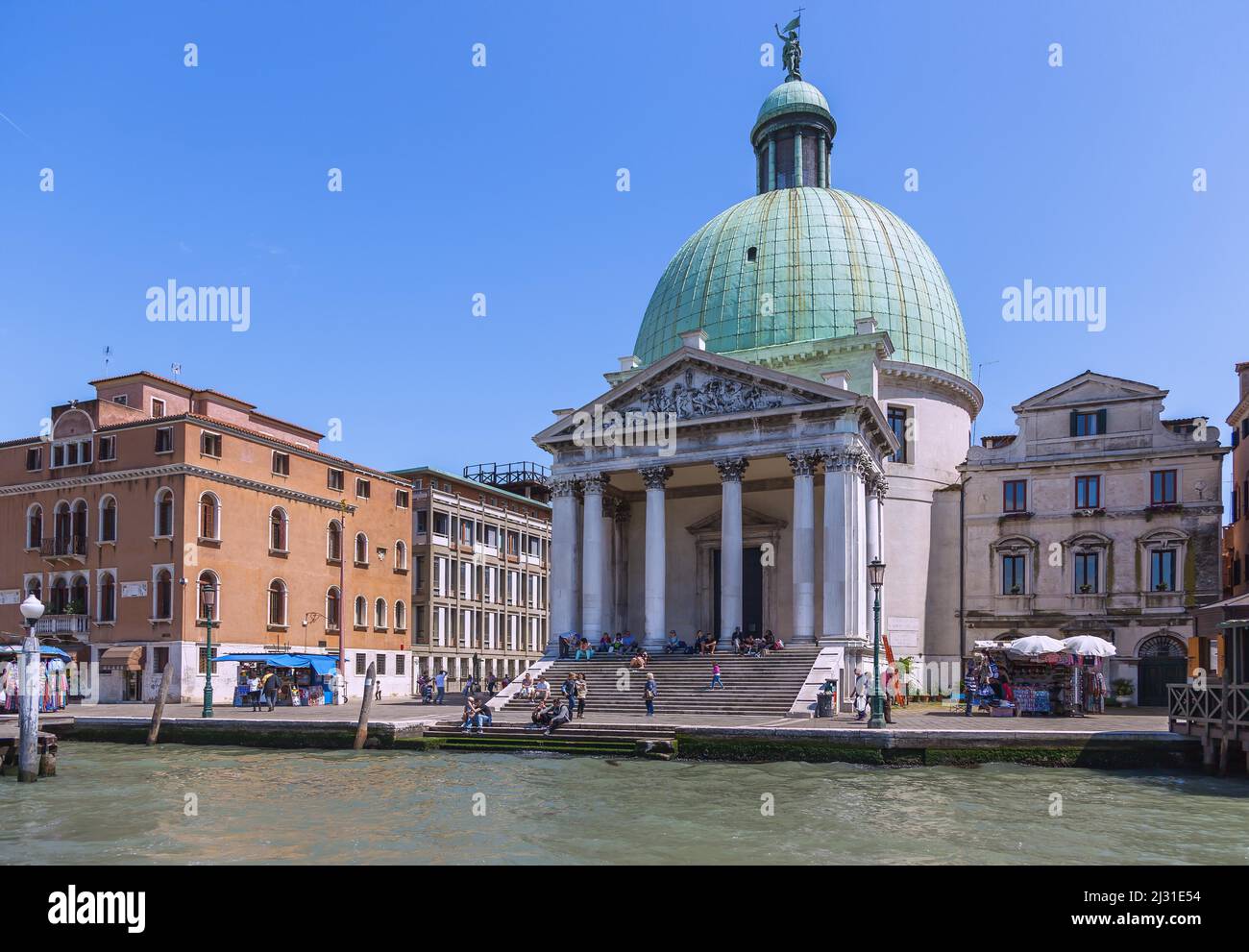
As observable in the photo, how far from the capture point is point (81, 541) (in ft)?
148

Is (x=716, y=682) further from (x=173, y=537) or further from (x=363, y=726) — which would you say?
(x=173, y=537)

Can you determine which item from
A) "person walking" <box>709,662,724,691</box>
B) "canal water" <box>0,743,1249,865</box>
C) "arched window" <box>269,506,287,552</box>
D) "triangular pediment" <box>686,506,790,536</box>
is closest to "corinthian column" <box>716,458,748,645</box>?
"person walking" <box>709,662,724,691</box>

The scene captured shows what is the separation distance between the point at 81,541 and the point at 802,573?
2839cm

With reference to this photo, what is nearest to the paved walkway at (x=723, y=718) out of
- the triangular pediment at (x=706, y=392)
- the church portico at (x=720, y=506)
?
the church portico at (x=720, y=506)

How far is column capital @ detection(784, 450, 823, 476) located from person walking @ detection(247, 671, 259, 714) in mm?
19139

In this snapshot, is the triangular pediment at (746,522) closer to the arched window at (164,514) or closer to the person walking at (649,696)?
the person walking at (649,696)

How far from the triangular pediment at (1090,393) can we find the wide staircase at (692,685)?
13.7 meters

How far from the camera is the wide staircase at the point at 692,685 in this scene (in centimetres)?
3222

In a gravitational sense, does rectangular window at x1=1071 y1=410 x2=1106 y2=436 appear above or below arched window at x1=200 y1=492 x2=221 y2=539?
above

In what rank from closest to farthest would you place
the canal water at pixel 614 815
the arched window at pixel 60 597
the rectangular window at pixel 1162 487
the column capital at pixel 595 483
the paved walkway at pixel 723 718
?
the canal water at pixel 614 815
the paved walkway at pixel 723 718
the rectangular window at pixel 1162 487
the column capital at pixel 595 483
the arched window at pixel 60 597

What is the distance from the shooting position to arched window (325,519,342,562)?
5003cm

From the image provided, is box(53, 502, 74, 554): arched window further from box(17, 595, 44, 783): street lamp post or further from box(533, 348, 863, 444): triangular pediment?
box(17, 595, 44, 783): street lamp post

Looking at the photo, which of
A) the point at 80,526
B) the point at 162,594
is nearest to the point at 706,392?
the point at 162,594
